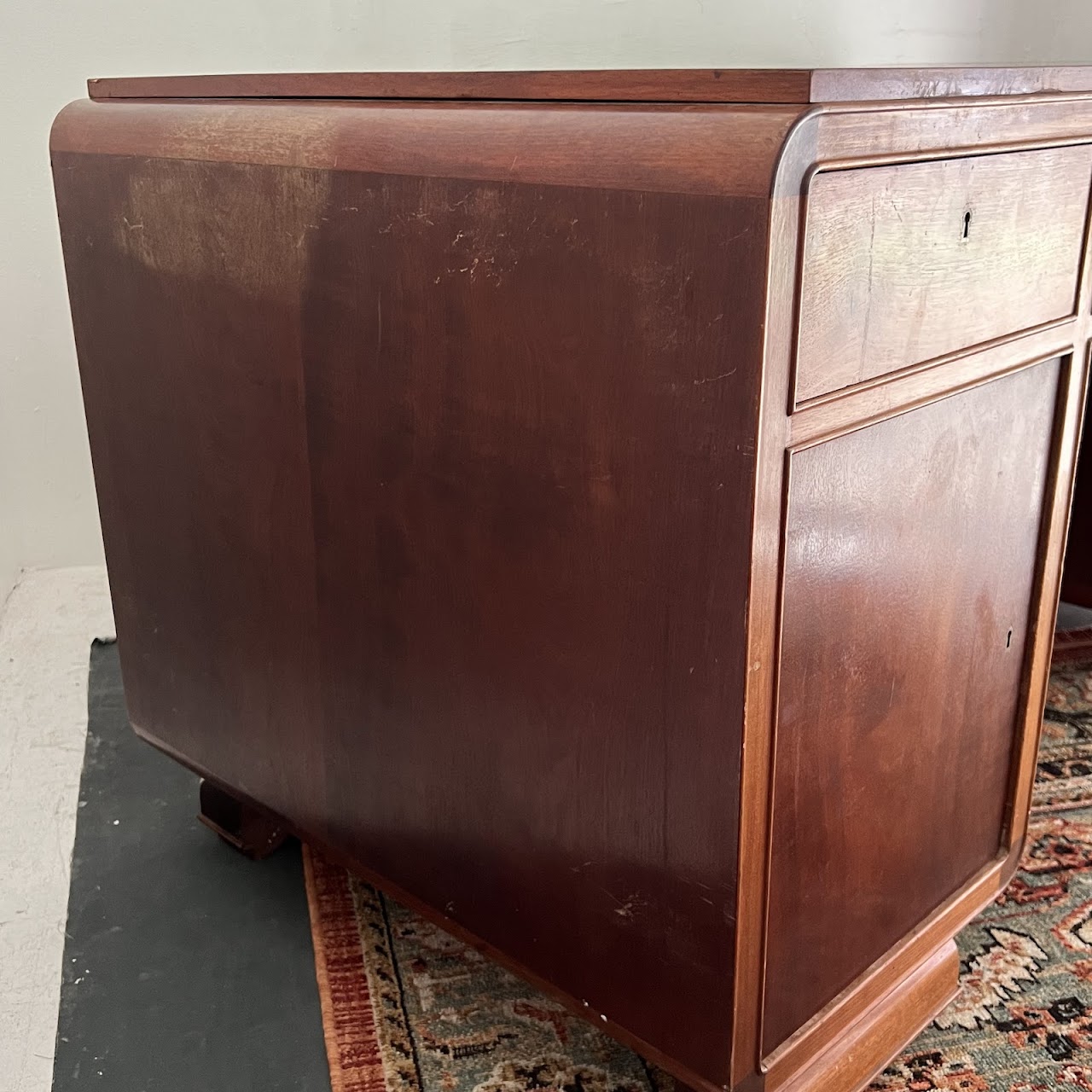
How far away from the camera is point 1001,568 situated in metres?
0.99

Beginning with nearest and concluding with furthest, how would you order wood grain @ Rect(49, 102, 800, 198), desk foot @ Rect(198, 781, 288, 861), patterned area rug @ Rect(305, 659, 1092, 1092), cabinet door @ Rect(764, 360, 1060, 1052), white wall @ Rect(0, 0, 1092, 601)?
wood grain @ Rect(49, 102, 800, 198) → cabinet door @ Rect(764, 360, 1060, 1052) → patterned area rug @ Rect(305, 659, 1092, 1092) → desk foot @ Rect(198, 781, 288, 861) → white wall @ Rect(0, 0, 1092, 601)

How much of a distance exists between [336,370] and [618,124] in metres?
0.32

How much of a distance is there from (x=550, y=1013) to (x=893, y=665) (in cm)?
47

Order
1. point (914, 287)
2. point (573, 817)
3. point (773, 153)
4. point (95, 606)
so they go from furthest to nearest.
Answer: point (95, 606), point (573, 817), point (914, 287), point (773, 153)

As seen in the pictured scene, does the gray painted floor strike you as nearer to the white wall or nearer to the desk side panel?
the desk side panel

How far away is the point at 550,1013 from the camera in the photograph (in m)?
1.12

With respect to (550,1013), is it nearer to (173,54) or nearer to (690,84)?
(690,84)

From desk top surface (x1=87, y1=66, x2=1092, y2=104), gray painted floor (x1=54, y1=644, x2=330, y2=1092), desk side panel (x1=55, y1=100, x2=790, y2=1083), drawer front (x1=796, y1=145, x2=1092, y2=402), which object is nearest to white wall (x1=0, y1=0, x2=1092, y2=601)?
gray painted floor (x1=54, y1=644, x2=330, y2=1092)

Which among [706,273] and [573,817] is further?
[573,817]

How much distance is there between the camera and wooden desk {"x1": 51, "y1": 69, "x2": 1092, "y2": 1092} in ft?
2.31

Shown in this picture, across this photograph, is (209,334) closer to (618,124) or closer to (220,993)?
(618,124)

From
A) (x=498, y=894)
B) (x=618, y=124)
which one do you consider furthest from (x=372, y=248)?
(x=498, y=894)

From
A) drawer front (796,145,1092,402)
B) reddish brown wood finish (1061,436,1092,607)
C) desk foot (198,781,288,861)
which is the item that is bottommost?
desk foot (198,781,288,861)

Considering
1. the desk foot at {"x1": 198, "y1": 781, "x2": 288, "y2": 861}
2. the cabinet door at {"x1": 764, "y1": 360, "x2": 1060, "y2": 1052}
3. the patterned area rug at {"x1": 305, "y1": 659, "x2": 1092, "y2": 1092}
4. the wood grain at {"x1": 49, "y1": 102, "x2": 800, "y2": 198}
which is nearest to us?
the wood grain at {"x1": 49, "y1": 102, "x2": 800, "y2": 198}
